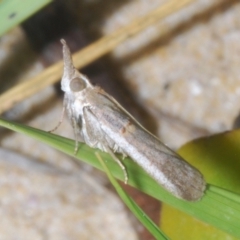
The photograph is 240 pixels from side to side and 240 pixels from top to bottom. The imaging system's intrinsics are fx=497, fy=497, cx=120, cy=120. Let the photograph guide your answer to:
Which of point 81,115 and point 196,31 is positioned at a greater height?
point 196,31

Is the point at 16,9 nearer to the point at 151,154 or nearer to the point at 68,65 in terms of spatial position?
the point at 68,65

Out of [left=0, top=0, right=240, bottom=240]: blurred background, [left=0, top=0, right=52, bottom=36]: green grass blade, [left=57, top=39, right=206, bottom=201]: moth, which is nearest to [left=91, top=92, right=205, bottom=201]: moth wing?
Answer: [left=57, top=39, right=206, bottom=201]: moth

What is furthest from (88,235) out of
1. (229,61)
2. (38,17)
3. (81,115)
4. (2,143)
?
(229,61)

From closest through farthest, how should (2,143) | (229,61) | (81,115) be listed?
(81,115), (2,143), (229,61)

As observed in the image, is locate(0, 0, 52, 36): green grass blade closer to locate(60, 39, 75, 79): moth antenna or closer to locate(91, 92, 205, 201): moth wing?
locate(60, 39, 75, 79): moth antenna

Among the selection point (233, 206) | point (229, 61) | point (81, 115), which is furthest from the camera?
point (229, 61)

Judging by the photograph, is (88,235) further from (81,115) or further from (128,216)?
(81,115)
